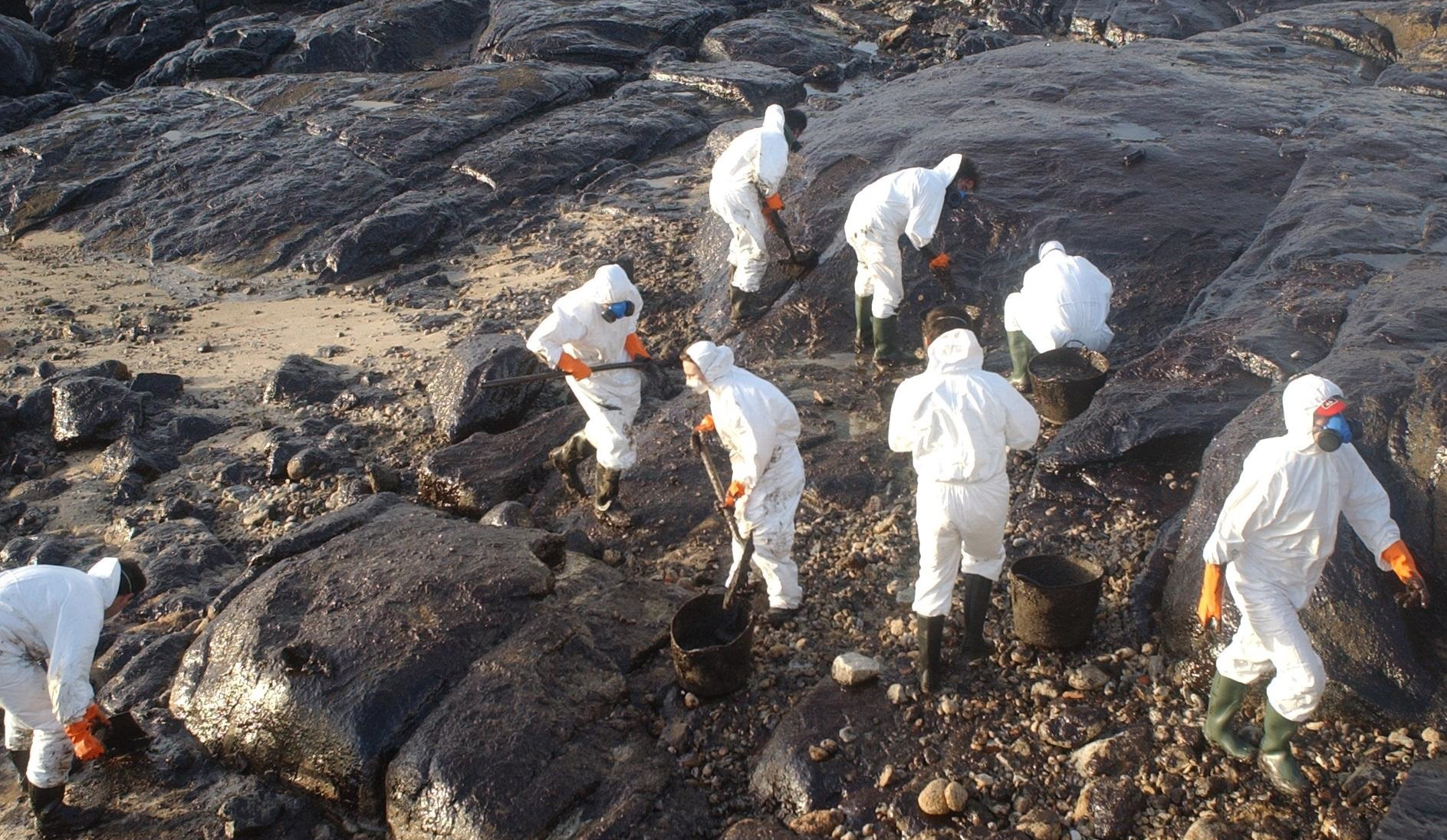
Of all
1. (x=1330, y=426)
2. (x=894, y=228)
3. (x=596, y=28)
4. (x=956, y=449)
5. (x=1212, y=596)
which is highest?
(x=1330, y=426)

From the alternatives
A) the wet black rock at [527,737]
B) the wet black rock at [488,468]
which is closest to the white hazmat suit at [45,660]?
the wet black rock at [527,737]

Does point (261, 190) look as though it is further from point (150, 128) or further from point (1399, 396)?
point (1399, 396)

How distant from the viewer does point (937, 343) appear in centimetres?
512

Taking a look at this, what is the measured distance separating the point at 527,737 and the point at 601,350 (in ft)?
9.54

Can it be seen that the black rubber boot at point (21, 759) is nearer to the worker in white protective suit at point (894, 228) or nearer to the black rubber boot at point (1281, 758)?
the black rubber boot at point (1281, 758)

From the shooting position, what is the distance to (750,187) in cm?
871

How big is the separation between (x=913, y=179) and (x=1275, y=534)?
405 cm

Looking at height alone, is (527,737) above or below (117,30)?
above

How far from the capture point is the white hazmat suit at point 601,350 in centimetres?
693

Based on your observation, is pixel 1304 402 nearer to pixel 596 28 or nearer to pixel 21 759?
pixel 21 759

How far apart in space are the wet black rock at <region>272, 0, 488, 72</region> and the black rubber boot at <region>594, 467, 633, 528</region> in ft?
43.4

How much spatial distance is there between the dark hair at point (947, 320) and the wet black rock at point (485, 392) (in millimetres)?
2923

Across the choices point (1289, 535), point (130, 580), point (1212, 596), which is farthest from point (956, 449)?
point (130, 580)

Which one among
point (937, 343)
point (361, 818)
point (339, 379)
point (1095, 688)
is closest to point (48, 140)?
point (339, 379)
